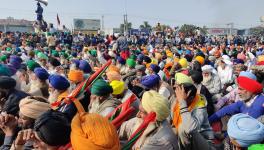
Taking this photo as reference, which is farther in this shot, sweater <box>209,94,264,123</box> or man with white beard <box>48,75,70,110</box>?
man with white beard <box>48,75,70,110</box>

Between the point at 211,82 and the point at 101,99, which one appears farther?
the point at 211,82

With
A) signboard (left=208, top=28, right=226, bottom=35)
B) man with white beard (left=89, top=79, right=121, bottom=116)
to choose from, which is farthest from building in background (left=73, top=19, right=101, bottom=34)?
man with white beard (left=89, top=79, right=121, bottom=116)

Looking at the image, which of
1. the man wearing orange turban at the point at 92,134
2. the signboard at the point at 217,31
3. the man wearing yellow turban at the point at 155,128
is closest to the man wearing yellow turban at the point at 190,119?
the man wearing yellow turban at the point at 155,128

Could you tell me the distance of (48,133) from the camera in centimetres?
230

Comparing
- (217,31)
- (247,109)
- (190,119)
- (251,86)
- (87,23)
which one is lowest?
(247,109)

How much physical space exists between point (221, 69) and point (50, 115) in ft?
25.2

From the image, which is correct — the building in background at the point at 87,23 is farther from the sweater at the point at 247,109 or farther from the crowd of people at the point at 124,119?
the sweater at the point at 247,109

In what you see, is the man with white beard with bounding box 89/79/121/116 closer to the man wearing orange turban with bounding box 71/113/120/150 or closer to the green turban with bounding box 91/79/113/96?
the green turban with bounding box 91/79/113/96

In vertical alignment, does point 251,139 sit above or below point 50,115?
below

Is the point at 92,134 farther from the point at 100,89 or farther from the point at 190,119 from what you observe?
the point at 100,89

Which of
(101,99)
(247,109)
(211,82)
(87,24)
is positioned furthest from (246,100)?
(87,24)

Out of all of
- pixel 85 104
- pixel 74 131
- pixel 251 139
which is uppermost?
pixel 74 131

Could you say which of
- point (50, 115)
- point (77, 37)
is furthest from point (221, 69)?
point (77, 37)

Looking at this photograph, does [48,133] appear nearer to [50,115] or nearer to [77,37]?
[50,115]
